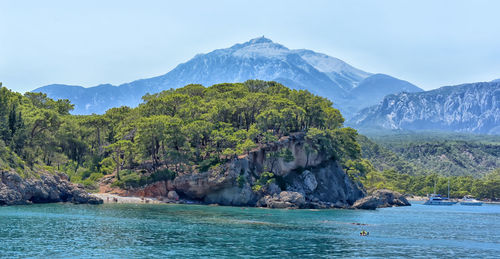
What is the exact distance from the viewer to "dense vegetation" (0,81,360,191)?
10844cm

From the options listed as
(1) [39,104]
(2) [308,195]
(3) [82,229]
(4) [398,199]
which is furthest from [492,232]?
(1) [39,104]

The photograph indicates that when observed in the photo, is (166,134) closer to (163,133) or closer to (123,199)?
(163,133)

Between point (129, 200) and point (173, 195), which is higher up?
point (173, 195)

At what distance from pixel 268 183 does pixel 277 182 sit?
2.75 m

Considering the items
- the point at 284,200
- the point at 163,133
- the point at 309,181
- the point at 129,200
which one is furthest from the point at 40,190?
the point at 309,181

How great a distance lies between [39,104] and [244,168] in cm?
6018

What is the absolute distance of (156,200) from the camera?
349ft

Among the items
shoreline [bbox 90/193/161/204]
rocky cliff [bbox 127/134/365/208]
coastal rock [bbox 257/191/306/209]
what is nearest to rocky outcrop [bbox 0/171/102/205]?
shoreline [bbox 90/193/161/204]

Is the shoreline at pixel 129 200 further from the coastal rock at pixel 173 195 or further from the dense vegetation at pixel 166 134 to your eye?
the dense vegetation at pixel 166 134

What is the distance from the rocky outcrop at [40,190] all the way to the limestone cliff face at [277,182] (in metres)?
21.9

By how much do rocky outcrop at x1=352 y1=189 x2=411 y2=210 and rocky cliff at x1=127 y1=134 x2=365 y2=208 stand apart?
3.43 metres

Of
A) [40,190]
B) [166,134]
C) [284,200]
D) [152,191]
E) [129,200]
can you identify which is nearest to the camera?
[40,190]

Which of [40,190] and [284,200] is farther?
[284,200]

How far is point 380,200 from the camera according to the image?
126 m
